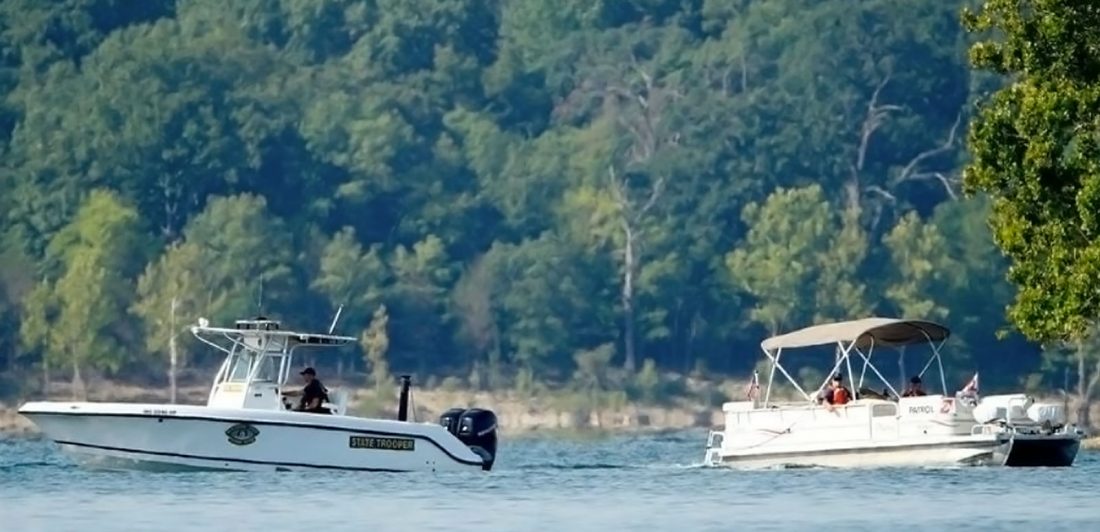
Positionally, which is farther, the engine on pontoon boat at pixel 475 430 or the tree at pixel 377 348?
the tree at pixel 377 348

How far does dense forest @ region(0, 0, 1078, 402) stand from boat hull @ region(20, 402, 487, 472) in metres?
59.8

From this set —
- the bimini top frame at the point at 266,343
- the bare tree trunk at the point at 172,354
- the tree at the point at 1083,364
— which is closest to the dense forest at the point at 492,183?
the bare tree trunk at the point at 172,354

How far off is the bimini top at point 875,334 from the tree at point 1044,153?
2.04 metres

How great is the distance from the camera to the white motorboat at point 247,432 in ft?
198

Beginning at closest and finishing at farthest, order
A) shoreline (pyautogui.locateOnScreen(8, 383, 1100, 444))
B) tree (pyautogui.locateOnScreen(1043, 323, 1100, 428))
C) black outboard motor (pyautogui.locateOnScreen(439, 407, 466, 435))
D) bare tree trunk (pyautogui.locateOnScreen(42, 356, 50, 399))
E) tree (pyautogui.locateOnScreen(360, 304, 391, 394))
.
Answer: black outboard motor (pyautogui.locateOnScreen(439, 407, 466, 435)) → tree (pyautogui.locateOnScreen(1043, 323, 1100, 428)) → shoreline (pyautogui.locateOnScreen(8, 383, 1100, 444)) → bare tree trunk (pyautogui.locateOnScreen(42, 356, 50, 399)) → tree (pyautogui.locateOnScreen(360, 304, 391, 394))

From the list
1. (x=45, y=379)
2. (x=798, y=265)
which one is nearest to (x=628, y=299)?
(x=798, y=265)

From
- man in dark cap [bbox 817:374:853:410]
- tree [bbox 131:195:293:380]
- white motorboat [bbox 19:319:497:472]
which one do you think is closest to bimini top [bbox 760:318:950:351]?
man in dark cap [bbox 817:374:853:410]

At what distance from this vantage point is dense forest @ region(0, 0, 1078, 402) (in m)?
128

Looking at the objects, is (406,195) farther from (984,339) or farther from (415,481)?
(415,481)

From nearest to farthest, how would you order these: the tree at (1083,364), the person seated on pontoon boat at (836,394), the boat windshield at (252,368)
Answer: the boat windshield at (252,368), the person seated on pontoon boat at (836,394), the tree at (1083,364)

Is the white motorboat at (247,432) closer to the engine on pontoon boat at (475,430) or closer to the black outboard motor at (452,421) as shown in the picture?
the engine on pontoon boat at (475,430)

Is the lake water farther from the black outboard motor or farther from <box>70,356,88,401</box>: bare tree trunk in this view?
<box>70,356,88,401</box>: bare tree trunk

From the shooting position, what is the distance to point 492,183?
143875 mm

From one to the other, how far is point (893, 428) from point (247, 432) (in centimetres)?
1138
